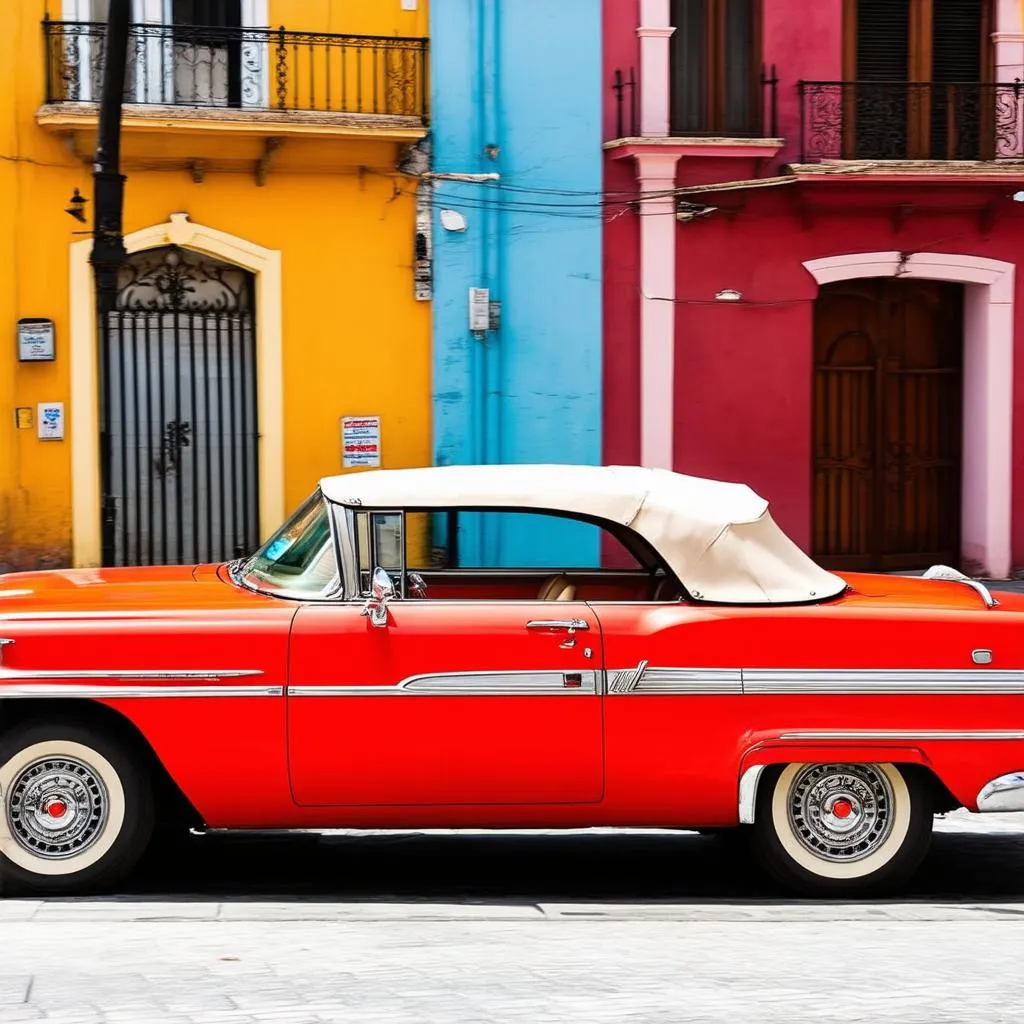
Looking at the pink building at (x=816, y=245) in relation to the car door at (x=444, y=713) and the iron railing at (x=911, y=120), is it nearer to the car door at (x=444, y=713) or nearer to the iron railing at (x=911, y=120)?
the iron railing at (x=911, y=120)

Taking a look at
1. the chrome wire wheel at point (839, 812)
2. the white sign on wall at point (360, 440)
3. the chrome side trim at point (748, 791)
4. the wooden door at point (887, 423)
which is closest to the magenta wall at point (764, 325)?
the wooden door at point (887, 423)

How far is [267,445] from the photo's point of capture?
16859mm

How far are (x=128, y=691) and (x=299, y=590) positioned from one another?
0.73 m

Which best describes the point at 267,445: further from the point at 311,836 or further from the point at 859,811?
the point at 859,811

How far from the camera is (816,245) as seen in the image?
17672 mm

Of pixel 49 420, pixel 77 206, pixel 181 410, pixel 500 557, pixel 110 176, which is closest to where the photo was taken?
pixel 500 557

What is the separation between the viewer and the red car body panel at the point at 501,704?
6.16 metres

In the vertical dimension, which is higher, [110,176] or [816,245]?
[816,245]

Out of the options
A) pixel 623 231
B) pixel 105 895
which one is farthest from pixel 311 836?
pixel 623 231

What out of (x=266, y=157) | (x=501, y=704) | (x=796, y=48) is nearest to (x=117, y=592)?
(x=501, y=704)

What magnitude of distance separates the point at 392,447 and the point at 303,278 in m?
1.86

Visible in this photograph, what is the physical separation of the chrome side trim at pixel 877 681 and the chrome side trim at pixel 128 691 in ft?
5.78

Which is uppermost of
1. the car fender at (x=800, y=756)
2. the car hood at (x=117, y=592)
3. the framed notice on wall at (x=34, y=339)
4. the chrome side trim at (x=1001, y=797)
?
the framed notice on wall at (x=34, y=339)

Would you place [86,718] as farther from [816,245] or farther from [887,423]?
[887,423]
